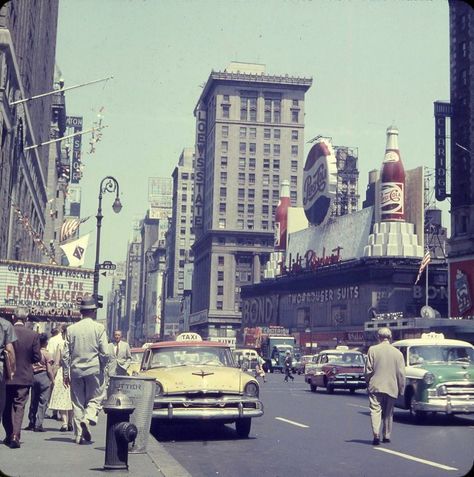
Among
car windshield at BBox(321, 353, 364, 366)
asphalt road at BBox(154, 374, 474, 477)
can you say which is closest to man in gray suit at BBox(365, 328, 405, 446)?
asphalt road at BBox(154, 374, 474, 477)

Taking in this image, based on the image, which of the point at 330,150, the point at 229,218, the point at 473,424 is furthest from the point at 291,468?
the point at 229,218

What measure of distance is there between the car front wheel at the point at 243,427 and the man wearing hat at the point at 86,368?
352cm

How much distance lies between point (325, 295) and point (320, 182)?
14356mm

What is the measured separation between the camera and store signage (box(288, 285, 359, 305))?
96.4 meters

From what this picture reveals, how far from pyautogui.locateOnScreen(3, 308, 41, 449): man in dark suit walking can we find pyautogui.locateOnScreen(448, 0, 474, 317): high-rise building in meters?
61.8

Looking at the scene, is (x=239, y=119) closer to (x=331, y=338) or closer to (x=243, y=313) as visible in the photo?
(x=243, y=313)

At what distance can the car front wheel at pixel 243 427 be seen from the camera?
1523 centimetres

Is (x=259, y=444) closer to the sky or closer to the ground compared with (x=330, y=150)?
closer to the ground

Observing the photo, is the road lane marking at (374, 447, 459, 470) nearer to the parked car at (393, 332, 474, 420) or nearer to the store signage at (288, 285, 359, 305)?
the parked car at (393, 332, 474, 420)

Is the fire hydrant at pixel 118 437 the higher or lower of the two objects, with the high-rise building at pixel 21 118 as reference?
lower

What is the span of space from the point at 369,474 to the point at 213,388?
4.44m

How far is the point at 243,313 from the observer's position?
13900 centimetres

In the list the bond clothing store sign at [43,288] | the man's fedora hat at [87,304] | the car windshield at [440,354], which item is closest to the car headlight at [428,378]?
the car windshield at [440,354]

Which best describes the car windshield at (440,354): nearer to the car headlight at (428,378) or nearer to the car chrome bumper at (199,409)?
the car headlight at (428,378)
